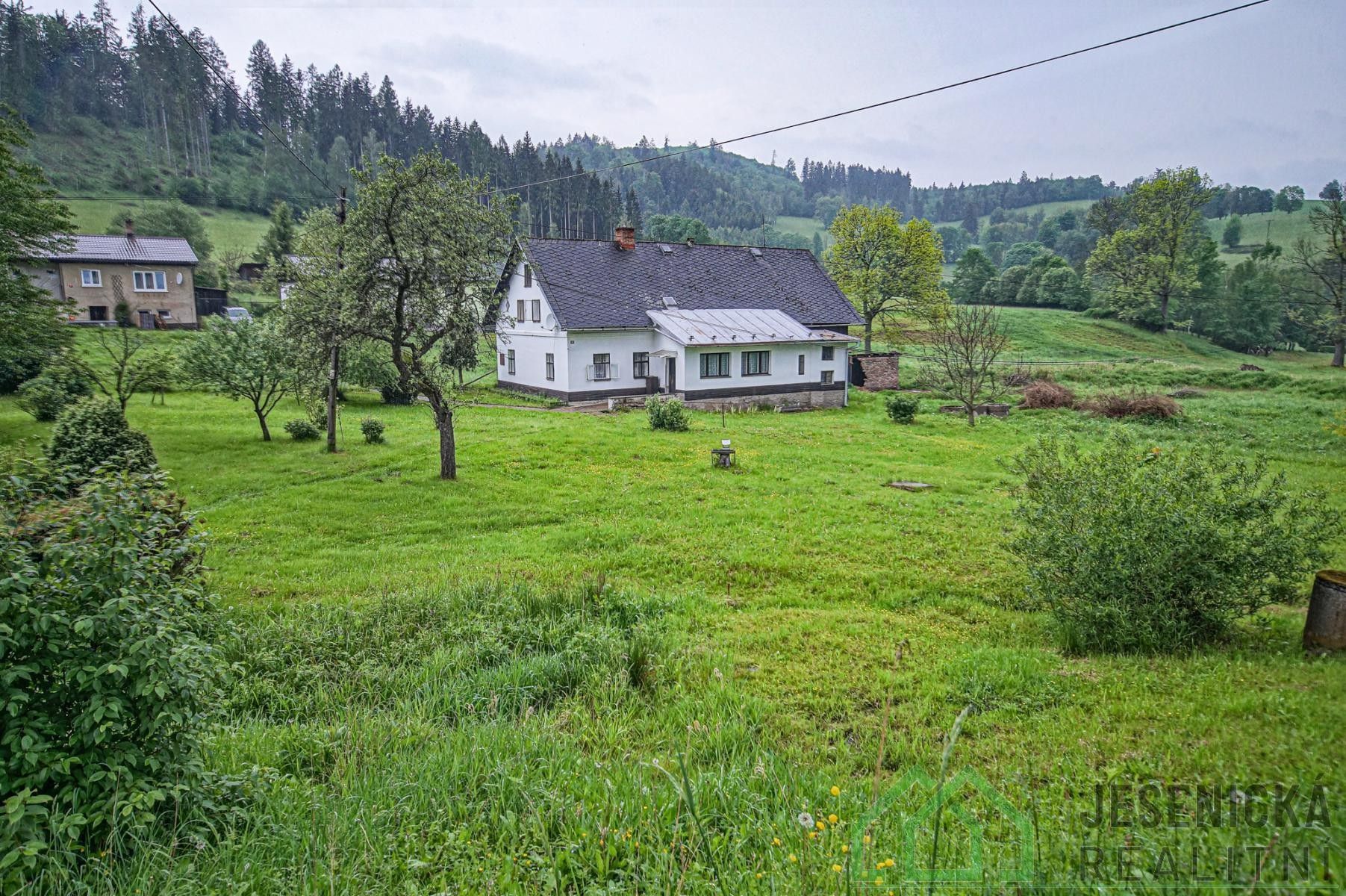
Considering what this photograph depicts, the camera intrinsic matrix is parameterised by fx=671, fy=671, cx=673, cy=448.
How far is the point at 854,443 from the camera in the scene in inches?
888

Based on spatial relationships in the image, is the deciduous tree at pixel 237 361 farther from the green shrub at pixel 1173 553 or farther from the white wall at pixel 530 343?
the green shrub at pixel 1173 553

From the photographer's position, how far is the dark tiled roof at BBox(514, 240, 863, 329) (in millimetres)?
31906

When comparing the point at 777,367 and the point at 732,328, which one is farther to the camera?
the point at 777,367

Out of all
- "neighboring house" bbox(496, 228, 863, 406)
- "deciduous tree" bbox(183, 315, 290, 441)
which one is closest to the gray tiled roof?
"neighboring house" bbox(496, 228, 863, 406)

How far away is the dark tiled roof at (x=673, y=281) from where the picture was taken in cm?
3191

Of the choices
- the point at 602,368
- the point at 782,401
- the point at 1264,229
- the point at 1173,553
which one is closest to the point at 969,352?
the point at 782,401

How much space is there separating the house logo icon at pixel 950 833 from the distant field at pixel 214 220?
78081 mm


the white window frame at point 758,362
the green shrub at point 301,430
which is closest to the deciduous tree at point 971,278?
the white window frame at point 758,362

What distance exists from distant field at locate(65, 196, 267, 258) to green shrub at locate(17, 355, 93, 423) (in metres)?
52.8

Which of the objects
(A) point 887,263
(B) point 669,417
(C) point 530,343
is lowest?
(B) point 669,417

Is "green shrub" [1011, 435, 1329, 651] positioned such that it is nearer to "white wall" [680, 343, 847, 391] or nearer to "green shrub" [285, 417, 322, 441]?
"green shrub" [285, 417, 322, 441]

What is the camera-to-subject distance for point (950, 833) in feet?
12.8

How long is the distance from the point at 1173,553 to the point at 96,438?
641 inches

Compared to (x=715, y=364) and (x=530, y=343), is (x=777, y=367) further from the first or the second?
(x=530, y=343)
